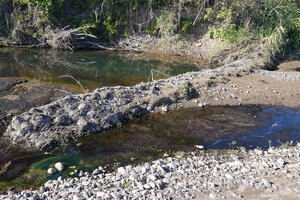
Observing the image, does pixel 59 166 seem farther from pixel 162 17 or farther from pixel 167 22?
pixel 162 17

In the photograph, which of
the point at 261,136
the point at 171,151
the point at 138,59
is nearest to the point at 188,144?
the point at 171,151

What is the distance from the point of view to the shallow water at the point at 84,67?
58.7 feet

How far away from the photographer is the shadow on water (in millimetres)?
10953

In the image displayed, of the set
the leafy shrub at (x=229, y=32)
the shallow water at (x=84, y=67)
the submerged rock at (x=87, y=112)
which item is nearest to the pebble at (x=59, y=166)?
the submerged rock at (x=87, y=112)

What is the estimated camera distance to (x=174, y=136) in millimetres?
12781

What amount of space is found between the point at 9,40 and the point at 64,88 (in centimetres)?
813

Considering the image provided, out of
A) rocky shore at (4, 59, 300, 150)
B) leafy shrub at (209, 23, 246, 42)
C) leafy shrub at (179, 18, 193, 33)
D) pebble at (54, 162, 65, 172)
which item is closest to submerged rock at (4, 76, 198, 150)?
rocky shore at (4, 59, 300, 150)

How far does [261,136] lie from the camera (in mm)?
12812

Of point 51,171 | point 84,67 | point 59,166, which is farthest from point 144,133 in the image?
point 84,67

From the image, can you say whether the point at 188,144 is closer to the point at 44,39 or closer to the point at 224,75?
the point at 224,75

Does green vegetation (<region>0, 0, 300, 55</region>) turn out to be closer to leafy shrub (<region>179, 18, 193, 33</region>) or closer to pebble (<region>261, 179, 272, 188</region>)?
leafy shrub (<region>179, 18, 193, 33</region>)

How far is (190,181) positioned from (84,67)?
38.7 feet

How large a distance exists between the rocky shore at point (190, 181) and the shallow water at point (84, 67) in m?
7.40

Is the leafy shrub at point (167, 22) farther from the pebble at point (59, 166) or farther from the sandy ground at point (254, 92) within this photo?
the pebble at point (59, 166)
